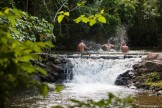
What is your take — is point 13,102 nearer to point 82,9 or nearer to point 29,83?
point 29,83

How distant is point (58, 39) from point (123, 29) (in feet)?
23.4

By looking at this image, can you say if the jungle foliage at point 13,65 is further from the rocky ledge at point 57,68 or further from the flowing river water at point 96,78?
the rocky ledge at point 57,68

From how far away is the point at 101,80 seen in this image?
58.0 feet

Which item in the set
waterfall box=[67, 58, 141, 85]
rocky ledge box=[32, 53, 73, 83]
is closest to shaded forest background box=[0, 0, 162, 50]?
rocky ledge box=[32, 53, 73, 83]

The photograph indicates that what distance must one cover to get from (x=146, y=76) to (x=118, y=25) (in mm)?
16819

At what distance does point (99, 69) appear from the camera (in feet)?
60.5

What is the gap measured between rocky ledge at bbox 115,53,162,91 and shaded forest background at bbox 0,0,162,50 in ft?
40.0

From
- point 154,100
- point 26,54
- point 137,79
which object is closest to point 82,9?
point 137,79

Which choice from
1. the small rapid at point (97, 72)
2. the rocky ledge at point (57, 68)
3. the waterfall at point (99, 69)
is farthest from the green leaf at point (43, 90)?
the rocky ledge at point (57, 68)

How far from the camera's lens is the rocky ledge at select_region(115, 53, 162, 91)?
14.8 m

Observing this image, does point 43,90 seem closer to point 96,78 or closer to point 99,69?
point 96,78

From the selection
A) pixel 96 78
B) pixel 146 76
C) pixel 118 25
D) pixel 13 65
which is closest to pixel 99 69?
pixel 96 78

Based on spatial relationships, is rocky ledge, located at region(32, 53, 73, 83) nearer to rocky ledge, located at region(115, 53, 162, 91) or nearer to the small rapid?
the small rapid

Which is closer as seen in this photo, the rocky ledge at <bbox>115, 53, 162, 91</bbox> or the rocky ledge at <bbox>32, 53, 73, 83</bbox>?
the rocky ledge at <bbox>115, 53, 162, 91</bbox>
